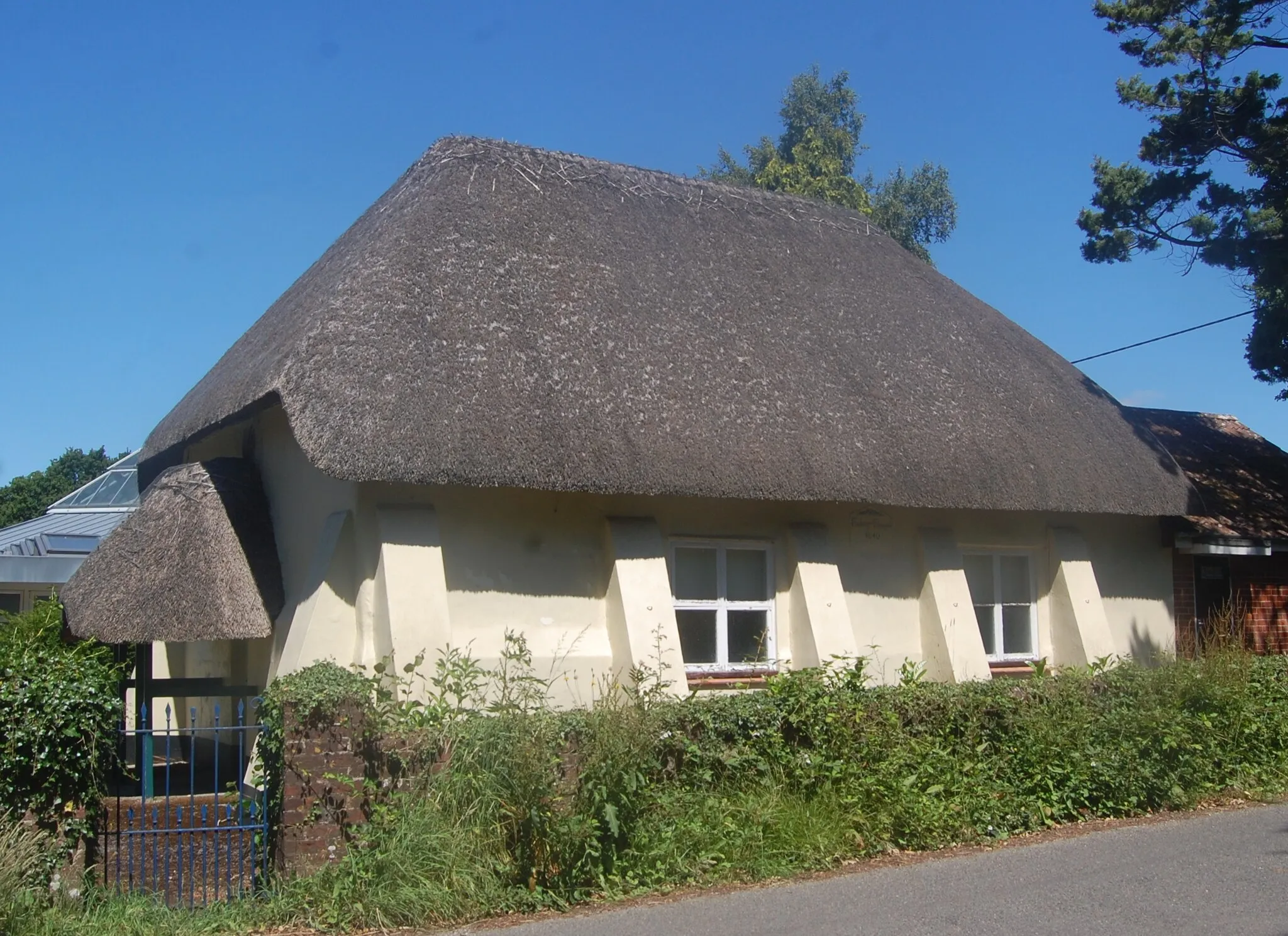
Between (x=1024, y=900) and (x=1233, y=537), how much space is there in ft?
30.6

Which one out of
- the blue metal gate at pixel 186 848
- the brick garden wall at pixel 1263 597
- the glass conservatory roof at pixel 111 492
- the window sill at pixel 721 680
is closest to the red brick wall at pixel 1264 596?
the brick garden wall at pixel 1263 597

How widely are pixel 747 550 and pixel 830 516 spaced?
100 cm

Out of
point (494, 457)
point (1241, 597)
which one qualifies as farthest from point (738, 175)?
point (494, 457)

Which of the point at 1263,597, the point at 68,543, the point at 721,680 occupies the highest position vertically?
the point at 68,543

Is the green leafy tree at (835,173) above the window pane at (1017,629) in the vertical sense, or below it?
above

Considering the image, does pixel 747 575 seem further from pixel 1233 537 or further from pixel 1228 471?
pixel 1228 471

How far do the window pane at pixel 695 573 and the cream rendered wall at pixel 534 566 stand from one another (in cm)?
28

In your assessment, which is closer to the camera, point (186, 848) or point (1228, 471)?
point (186, 848)

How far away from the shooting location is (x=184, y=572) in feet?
36.4

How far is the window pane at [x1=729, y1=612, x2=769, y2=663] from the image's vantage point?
12828 mm

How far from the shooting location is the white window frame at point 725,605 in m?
12.5

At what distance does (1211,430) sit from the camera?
1956 centimetres

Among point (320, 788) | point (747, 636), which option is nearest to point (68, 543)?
point (747, 636)

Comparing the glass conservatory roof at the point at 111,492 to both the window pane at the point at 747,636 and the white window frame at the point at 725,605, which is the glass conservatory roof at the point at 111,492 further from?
the window pane at the point at 747,636
